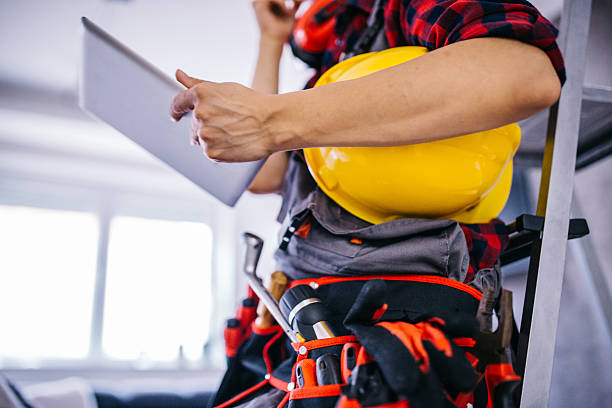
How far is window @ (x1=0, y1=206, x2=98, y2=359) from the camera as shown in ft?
10.0

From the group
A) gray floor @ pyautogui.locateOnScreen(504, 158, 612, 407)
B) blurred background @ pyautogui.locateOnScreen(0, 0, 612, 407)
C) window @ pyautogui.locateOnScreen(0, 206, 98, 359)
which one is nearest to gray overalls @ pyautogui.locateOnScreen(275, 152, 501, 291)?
gray floor @ pyautogui.locateOnScreen(504, 158, 612, 407)

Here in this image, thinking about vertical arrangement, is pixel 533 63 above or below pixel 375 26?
below

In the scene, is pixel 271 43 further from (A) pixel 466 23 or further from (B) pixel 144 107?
(A) pixel 466 23

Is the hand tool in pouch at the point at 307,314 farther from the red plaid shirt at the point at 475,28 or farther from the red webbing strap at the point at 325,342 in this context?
the red plaid shirt at the point at 475,28

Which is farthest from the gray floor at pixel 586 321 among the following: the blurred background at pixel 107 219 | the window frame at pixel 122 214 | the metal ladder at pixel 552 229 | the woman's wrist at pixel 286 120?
the window frame at pixel 122 214

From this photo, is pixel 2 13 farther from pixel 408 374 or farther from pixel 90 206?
pixel 408 374

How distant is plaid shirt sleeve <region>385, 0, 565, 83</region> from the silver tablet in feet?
0.94

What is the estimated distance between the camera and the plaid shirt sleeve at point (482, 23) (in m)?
0.45

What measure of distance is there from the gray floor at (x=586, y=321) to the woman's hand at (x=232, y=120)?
0.89 m

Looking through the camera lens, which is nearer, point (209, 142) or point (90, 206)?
point (209, 142)

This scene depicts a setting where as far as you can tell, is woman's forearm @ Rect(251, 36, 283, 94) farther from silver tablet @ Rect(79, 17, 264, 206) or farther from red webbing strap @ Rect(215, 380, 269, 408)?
red webbing strap @ Rect(215, 380, 269, 408)

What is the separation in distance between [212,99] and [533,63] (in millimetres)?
319

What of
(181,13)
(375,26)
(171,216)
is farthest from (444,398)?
(171,216)

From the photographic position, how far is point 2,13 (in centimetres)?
226
